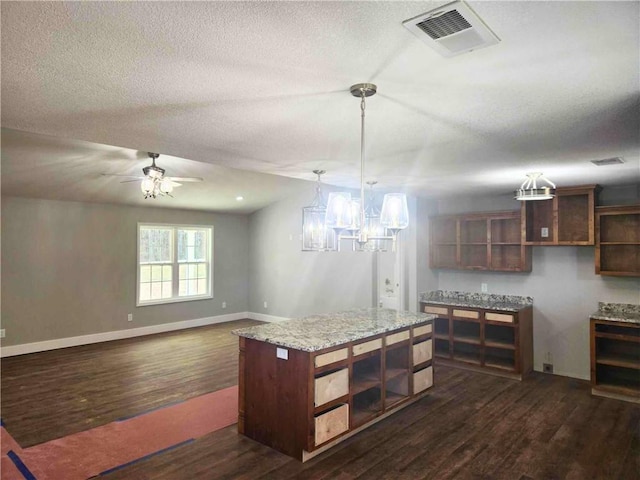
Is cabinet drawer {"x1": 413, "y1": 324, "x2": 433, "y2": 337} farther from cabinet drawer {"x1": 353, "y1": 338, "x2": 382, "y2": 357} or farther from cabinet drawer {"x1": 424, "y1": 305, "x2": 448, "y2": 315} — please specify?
cabinet drawer {"x1": 424, "y1": 305, "x2": 448, "y2": 315}

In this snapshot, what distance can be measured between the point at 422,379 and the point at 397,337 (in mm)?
737

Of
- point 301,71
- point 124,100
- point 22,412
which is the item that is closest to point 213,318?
point 22,412

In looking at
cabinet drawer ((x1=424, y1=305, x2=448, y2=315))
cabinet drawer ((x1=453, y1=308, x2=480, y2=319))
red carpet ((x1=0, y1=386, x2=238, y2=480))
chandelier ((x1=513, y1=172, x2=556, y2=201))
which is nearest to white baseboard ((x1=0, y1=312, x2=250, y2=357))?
red carpet ((x1=0, y1=386, x2=238, y2=480))

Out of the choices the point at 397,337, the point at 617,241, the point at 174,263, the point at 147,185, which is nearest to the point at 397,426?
the point at 397,337

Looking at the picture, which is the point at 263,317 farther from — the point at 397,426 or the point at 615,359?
the point at 615,359

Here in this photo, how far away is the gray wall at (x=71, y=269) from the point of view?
6.13 m

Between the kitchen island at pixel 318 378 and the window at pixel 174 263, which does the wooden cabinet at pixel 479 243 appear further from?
the window at pixel 174 263

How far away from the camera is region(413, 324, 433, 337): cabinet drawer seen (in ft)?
13.7

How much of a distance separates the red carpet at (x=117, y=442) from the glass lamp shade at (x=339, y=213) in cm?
222

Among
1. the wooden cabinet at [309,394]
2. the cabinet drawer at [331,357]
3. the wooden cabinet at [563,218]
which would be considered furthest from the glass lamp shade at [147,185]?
the wooden cabinet at [563,218]

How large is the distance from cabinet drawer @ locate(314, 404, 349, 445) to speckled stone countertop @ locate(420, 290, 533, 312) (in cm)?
282

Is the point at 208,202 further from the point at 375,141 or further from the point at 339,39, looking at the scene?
the point at 339,39

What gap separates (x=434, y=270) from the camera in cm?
638

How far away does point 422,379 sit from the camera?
4.27m
